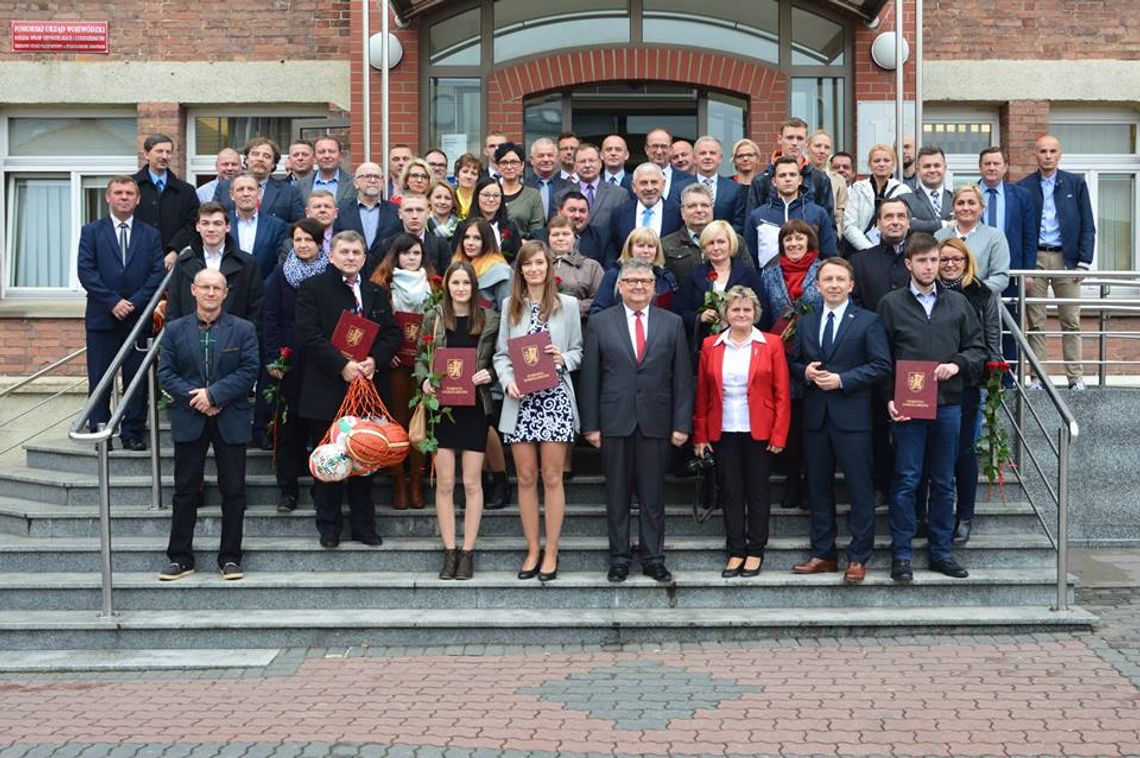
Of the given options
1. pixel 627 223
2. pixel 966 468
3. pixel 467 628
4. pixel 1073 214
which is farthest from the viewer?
pixel 1073 214

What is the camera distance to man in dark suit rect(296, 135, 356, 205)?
10273 millimetres

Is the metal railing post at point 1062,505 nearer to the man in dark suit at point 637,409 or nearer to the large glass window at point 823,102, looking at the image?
the man in dark suit at point 637,409

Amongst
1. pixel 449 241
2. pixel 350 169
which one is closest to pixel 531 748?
pixel 449 241

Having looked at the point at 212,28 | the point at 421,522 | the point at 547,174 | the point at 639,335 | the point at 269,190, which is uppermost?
the point at 212,28

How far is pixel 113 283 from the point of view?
9.80 metres

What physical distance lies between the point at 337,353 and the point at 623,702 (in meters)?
2.83

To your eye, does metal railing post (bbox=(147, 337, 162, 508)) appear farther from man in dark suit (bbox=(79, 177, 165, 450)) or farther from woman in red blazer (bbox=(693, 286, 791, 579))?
woman in red blazer (bbox=(693, 286, 791, 579))

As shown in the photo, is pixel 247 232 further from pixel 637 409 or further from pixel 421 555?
pixel 637 409

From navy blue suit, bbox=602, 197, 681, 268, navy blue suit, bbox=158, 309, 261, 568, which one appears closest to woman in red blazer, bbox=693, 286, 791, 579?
navy blue suit, bbox=602, 197, 681, 268

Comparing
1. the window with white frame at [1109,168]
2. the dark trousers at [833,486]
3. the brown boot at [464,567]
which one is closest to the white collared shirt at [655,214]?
the dark trousers at [833,486]

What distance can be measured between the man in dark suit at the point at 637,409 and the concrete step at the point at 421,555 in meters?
0.31

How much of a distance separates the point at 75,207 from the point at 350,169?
303cm

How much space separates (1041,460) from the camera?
1021 cm

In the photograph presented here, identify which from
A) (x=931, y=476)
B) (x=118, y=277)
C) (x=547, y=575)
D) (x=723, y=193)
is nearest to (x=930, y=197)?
(x=723, y=193)
